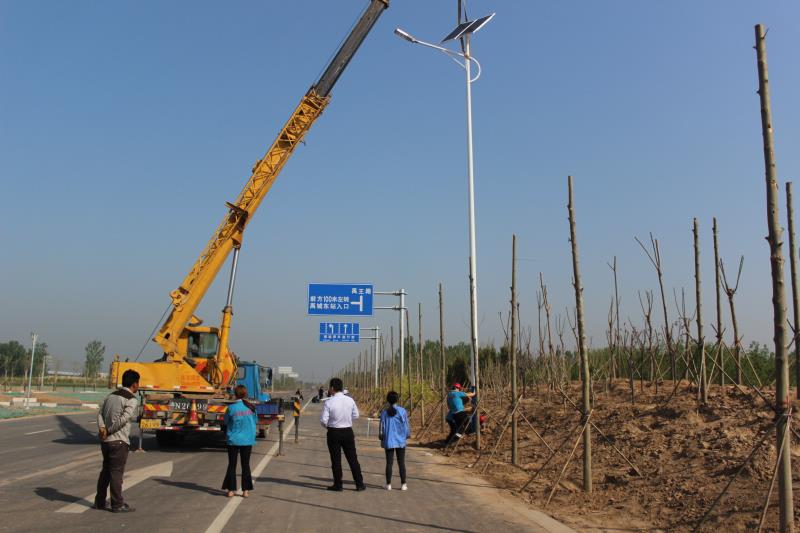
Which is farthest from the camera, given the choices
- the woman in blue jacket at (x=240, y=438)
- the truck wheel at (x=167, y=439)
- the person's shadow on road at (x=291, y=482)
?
the truck wheel at (x=167, y=439)

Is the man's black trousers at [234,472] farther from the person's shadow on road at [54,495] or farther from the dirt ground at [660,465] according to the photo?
the dirt ground at [660,465]

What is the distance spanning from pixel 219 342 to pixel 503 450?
8.64 metres

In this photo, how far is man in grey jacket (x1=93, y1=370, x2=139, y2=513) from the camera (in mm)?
8984

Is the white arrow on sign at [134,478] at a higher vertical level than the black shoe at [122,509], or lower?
lower

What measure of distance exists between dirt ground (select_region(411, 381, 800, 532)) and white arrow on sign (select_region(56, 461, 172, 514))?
6080 millimetres

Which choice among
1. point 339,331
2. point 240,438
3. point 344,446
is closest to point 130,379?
point 240,438

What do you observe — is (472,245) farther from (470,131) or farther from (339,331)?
(339,331)

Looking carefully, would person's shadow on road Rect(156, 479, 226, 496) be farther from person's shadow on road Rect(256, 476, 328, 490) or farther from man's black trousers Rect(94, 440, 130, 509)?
man's black trousers Rect(94, 440, 130, 509)

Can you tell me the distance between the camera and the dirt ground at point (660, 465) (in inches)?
341

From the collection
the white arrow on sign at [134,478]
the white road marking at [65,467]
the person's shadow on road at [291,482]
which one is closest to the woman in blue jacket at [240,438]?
the person's shadow on road at [291,482]

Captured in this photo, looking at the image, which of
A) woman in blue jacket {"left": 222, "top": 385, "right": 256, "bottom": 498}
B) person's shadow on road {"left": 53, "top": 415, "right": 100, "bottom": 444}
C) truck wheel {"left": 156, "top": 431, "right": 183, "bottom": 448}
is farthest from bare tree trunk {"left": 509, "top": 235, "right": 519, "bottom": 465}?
person's shadow on road {"left": 53, "top": 415, "right": 100, "bottom": 444}

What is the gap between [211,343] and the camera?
20484 millimetres

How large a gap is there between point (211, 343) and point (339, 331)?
18074 millimetres

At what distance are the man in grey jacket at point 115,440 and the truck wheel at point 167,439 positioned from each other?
957cm
